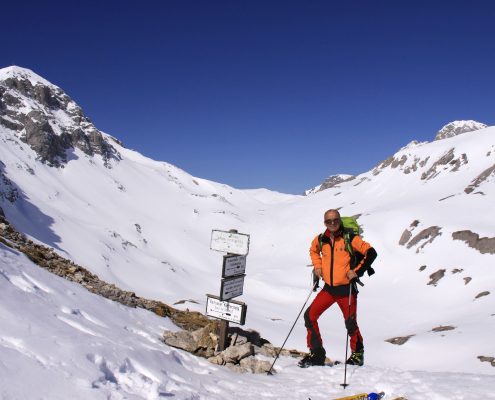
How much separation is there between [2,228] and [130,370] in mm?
12472

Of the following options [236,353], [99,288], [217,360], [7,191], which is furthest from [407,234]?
[7,191]

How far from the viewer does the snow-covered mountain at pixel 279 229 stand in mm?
37750

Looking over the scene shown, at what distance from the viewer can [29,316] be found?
7074mm

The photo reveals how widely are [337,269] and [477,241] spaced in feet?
175

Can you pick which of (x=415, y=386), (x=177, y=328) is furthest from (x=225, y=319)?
(x=415, y=386)

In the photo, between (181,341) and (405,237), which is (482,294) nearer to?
(405,237)

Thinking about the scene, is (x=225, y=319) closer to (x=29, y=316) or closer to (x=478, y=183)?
(x=29, y=316)

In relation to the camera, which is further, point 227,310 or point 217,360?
point 227,310

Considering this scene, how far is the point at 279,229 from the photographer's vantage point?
107438 mm

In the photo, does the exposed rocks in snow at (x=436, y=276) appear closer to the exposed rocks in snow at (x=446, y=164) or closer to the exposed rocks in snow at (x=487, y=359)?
the exposed rocks in snow at (x=487, y=359)

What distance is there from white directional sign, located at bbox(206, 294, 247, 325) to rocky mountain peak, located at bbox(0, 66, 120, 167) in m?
115

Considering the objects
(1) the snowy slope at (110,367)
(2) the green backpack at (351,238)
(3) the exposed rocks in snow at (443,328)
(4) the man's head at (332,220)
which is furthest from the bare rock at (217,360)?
(3) the exposed rocks in snow at (443,328)

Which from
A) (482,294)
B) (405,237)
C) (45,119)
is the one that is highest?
(45,119)

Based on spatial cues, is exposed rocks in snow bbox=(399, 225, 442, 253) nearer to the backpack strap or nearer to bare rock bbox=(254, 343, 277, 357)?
bare rock bbox=(254, 343, 277, 357)
